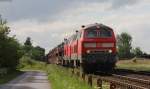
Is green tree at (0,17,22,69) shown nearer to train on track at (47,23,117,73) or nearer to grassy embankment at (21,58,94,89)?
grassy embankment at (21,58,94,89)

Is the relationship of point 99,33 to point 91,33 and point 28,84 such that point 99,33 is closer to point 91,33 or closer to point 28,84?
point 91,33

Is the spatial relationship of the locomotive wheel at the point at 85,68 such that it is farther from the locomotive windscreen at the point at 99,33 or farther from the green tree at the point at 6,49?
the green tree at the point at 6,49

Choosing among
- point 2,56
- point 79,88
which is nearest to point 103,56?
point 79,88

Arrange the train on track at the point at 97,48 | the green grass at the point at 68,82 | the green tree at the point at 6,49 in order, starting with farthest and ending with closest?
the green tree at the point at 6,49 → the train on track at the point at 97,48 → the green grass at the point at 68,82

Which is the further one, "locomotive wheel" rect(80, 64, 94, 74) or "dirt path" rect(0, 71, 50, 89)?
"locomotive wheel" rect(80, 64, 94, 74)

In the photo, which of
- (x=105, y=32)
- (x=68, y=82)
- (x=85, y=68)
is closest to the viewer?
(x=68, y=82)

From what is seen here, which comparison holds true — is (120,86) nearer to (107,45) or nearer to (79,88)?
(79,88)

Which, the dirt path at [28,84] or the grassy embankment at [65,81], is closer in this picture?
the grassy embankment at [65,81]

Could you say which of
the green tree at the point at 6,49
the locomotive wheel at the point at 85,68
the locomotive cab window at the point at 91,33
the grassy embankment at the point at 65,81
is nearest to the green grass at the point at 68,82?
the grassy embankment at the point at 65,81

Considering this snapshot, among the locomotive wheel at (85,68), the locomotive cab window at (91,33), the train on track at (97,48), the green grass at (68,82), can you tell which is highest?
the locomotive cab window at (91,33)

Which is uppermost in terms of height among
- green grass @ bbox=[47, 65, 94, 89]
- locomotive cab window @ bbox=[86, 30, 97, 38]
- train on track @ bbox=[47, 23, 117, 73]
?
locomotive cab window @ bbox=[86, 30, 97, 38]

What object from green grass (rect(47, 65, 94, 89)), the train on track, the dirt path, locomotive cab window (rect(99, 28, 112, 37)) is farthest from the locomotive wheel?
the dirt path

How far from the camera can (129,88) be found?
2353 centimetres

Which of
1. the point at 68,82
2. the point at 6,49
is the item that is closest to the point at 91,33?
the point at 68,82
